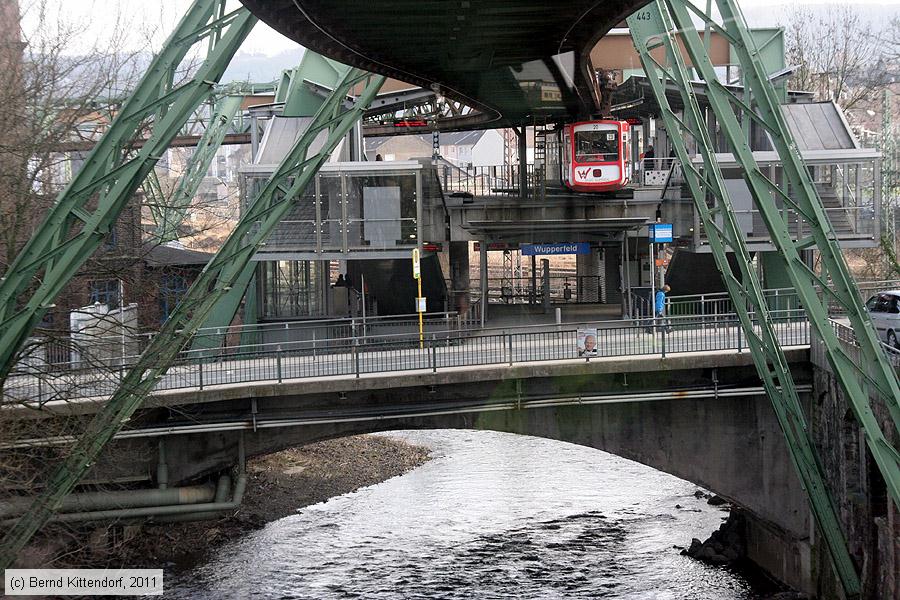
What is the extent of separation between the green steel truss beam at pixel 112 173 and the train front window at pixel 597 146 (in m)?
21.3

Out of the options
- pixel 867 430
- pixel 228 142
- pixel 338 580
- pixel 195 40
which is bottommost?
pixel 338 580

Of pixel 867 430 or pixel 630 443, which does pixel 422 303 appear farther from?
pixel 867 430

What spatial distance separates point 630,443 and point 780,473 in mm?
3034

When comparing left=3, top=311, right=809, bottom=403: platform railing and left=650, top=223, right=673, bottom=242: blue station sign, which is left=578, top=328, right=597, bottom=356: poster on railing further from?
left=650, top=223, right=673, bottom=242: blue station sign

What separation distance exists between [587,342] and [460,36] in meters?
6.31

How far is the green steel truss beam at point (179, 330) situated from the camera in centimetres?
1567

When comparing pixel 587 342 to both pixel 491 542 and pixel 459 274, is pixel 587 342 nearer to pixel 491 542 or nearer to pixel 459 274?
pixel 491 542

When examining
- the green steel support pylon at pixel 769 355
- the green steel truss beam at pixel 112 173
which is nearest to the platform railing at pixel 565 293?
the green steel support pylon at pixel 769 355

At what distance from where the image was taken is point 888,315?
1020 inches

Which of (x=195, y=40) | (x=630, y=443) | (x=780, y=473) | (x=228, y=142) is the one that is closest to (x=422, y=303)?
(x=630, y=443)

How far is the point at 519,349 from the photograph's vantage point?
873 inches

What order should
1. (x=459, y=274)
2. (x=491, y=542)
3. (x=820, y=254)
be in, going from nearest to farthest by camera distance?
(x=820, y=254), (x=491, y=542), (x=459, y=274)

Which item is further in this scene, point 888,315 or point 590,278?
point 590,278

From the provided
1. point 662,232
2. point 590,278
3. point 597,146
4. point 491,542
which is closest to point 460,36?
point 662,232
